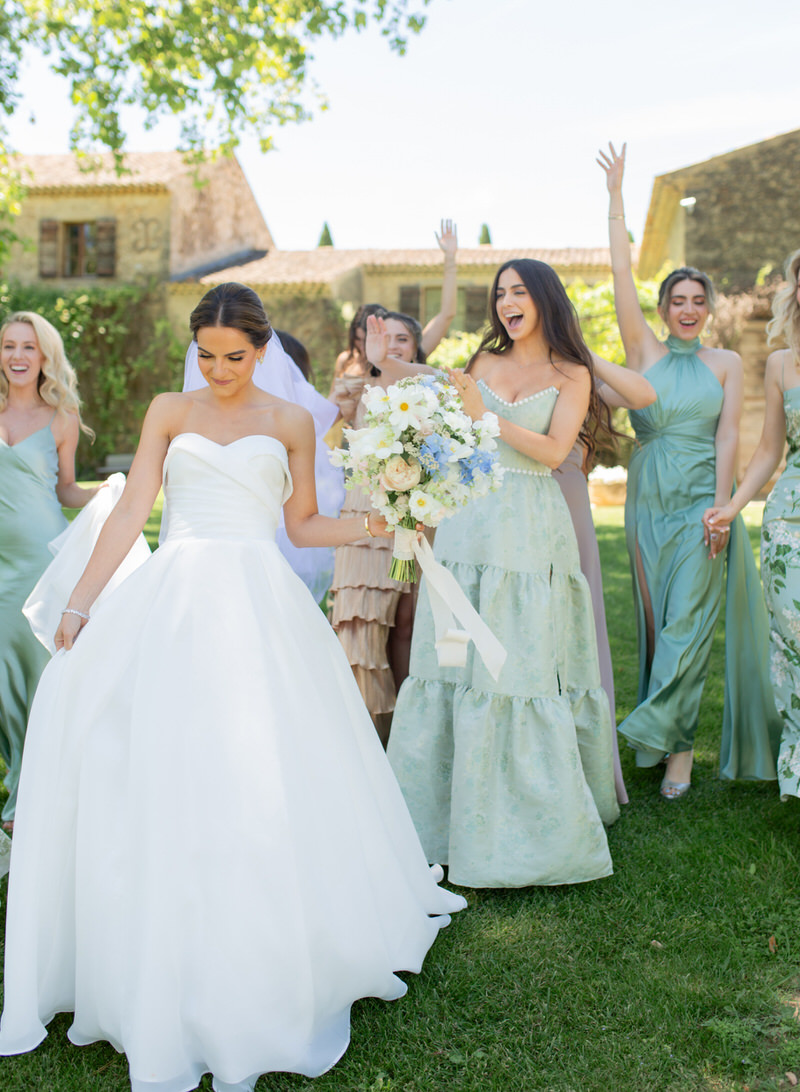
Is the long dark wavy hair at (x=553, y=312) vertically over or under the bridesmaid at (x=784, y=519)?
over

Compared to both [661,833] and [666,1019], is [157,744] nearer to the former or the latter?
[666,1019]

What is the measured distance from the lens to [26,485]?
16.3ft

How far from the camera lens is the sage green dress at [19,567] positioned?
4.82 meters

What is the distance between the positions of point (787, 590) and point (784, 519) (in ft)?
1.10

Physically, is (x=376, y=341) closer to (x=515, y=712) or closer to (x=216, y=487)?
(x=216, y=487)

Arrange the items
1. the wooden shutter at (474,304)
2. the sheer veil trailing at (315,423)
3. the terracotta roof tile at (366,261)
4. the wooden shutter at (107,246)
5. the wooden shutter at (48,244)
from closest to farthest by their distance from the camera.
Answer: the sheer veil trailing at (315,423) → the wooden shutter at (107,246) → the terracotta roof tile at (366,261) → the wooden shutter at (48,244) → the wooden shutter at (474,304)

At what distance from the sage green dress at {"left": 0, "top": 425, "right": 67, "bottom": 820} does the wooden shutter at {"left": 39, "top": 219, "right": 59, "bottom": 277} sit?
81.7 feet

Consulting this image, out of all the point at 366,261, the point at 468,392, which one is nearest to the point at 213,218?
the point at 366,261

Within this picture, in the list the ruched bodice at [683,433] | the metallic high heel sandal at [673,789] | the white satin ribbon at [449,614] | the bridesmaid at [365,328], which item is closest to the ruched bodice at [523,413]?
the white satin ribbon at [449,614]

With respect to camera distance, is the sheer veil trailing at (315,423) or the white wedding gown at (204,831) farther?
the sheer veil trailing at (315,423)

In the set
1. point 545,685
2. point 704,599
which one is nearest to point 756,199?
point 704,599

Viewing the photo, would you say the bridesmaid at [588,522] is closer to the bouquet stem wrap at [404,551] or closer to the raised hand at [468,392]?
the raised hand at [468,392]

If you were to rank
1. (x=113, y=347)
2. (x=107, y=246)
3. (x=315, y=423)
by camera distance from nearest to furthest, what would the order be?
(x=315, y=423) → (x=113, y=347) → (x=107, y=246)

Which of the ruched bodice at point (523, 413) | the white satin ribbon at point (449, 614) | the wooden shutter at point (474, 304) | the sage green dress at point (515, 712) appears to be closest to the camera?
the white satin ribbon at point (449, 614)
